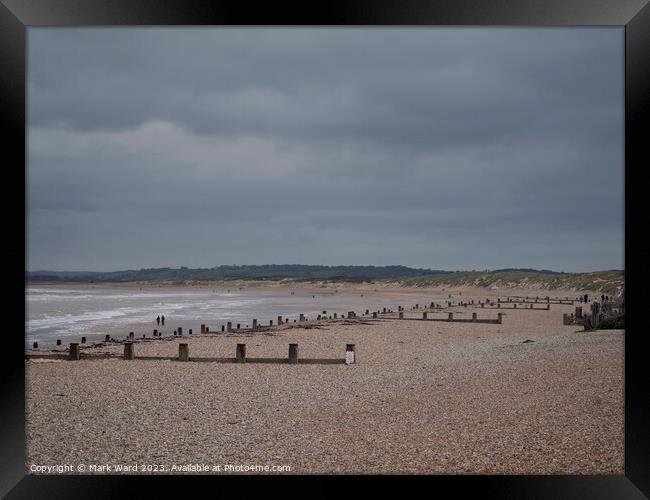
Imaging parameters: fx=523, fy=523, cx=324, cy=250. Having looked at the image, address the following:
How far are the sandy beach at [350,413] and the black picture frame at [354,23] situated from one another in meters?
0.99

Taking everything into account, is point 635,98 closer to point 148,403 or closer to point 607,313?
point 148,403

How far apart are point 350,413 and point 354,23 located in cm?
551

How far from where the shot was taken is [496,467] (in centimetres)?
562

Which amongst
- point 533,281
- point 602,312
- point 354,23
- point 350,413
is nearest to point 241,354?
point 350,413

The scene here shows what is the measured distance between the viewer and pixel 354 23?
4.76 meters

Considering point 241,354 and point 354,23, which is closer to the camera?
point 354,23

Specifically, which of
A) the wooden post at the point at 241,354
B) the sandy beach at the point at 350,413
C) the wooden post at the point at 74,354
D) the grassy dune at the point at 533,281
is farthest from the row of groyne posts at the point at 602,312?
the grassy dune at the point at 533,281

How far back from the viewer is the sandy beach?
5.98 metres

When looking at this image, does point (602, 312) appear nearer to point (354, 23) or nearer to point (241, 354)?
point (241, 354)

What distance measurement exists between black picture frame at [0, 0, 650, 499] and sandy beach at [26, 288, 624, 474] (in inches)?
39.0

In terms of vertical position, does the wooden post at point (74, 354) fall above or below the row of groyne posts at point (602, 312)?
below

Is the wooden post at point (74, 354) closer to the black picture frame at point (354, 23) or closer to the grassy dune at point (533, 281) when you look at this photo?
the black picture frame at point (354, 23)

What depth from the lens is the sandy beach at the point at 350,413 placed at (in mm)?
5980

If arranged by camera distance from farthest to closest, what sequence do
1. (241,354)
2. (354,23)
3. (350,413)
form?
(241,354) → (350,413) → (354,23)
